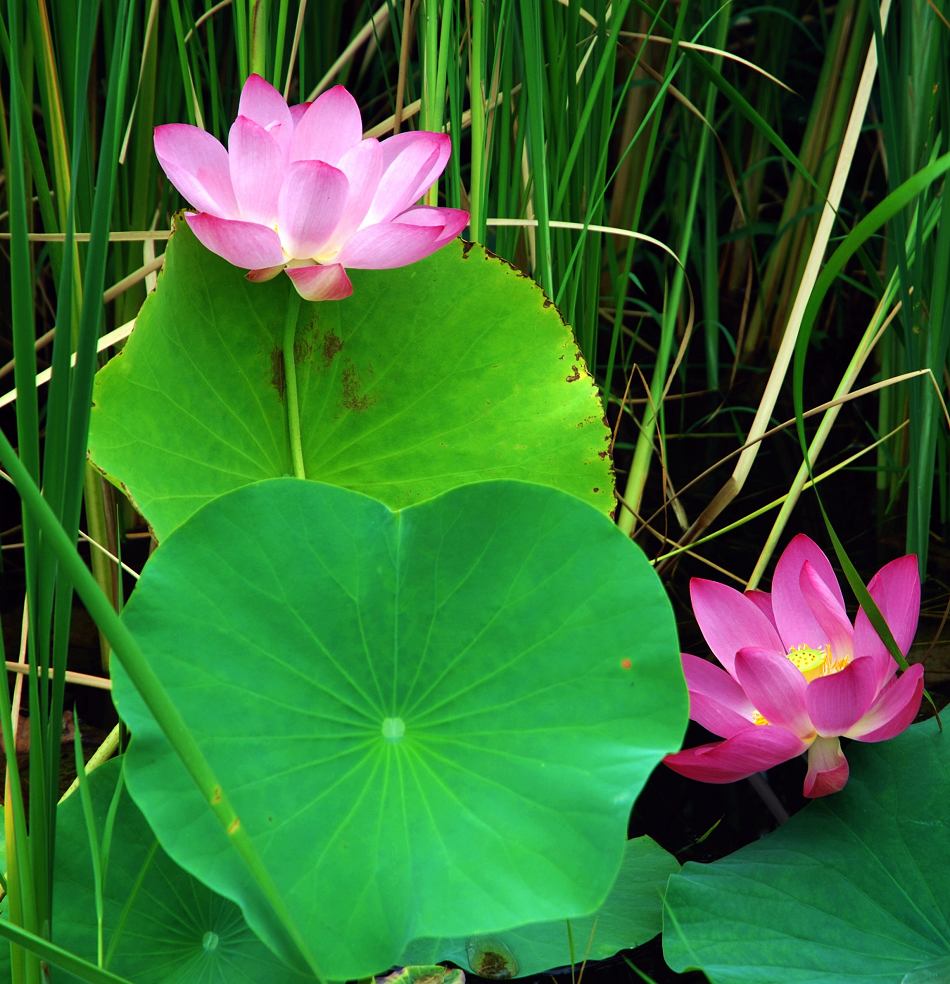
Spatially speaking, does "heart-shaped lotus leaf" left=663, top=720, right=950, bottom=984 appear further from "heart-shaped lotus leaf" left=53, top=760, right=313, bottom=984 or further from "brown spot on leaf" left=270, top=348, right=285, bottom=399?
"brown spot on leaf" left=270, top=348, right=285, bottom=399

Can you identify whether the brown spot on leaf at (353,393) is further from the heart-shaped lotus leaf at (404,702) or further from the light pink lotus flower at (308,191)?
the heart-shaped lotus leaf at (404,702)

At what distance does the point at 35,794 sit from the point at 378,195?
0.43 metres

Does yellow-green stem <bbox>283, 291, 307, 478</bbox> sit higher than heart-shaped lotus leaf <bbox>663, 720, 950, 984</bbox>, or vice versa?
yellow-green stem <bbox>283, 291, 307, 478</bbox>

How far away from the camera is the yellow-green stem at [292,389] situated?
718mm

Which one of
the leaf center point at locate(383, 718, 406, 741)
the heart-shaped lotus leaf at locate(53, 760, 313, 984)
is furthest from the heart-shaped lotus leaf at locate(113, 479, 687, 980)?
the heart-shaped lotus leaf at locate(53, 760, 313, 984)

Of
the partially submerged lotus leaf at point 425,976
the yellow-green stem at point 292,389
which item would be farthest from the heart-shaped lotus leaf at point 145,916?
the yellow-green stem at point 292,389

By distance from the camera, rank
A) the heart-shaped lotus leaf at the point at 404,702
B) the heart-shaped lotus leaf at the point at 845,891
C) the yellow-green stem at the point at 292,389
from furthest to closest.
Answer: the yellow-green stem at the point at 292,389 → the heart-shaped lotus leaf at the point at 845,891 → the heart-shaped lotus leaf at the point at 404,702

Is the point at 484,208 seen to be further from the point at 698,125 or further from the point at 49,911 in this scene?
the point at 698,125

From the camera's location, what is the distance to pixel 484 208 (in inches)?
32.3

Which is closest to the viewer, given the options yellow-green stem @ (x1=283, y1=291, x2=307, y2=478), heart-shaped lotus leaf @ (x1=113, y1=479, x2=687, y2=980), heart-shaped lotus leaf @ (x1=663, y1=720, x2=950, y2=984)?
heart-shaped lotus leaf @ (x1=113, y1=479, x2=687, y2=980)

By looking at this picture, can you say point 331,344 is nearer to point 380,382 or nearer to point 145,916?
point 380,382

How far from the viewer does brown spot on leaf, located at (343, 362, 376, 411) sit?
2.48 ft

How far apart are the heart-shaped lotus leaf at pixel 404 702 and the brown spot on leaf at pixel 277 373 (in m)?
0.18

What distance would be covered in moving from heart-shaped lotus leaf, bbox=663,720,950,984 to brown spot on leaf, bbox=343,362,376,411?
38 centimetres
